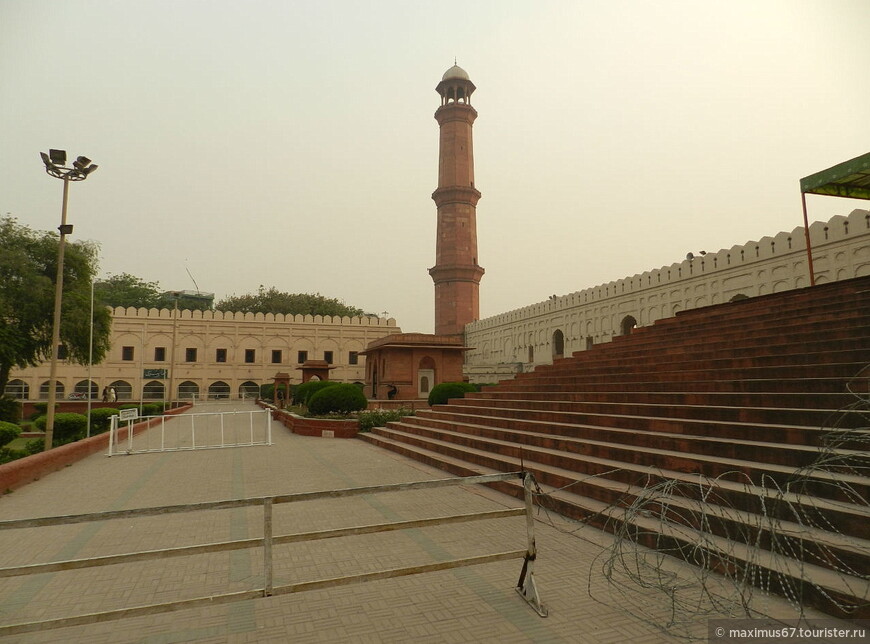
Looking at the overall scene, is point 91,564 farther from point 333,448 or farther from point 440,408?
point 440,408

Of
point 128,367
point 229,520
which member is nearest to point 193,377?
point 128,367

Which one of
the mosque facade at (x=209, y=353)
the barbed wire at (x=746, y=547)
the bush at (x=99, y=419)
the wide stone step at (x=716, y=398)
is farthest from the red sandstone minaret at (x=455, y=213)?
the barbed wire at (x=746, y=547)

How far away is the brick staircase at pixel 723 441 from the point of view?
3482mm

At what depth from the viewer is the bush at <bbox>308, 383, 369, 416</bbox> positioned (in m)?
16.4

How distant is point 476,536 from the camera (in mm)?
4957

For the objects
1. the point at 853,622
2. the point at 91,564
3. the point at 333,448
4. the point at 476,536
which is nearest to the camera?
the point at 91,564

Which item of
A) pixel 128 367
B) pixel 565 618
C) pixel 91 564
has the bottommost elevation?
pixel 565 618

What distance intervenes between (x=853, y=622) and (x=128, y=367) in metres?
50.6

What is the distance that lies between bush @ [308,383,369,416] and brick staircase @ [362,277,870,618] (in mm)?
4932

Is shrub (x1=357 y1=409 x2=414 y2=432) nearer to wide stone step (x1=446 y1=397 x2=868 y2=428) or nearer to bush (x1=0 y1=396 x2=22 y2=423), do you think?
wide stone step (x1=446 y1=397 x2=868 y2=428)

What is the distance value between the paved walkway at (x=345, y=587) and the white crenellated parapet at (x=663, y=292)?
18.8 metres

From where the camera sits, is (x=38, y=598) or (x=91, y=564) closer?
(x=91, y=564)

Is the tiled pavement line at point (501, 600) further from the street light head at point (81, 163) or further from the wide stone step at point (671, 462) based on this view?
the street light head at point (81, 163)

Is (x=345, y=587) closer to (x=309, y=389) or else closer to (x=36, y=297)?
(x=309, y=389)
